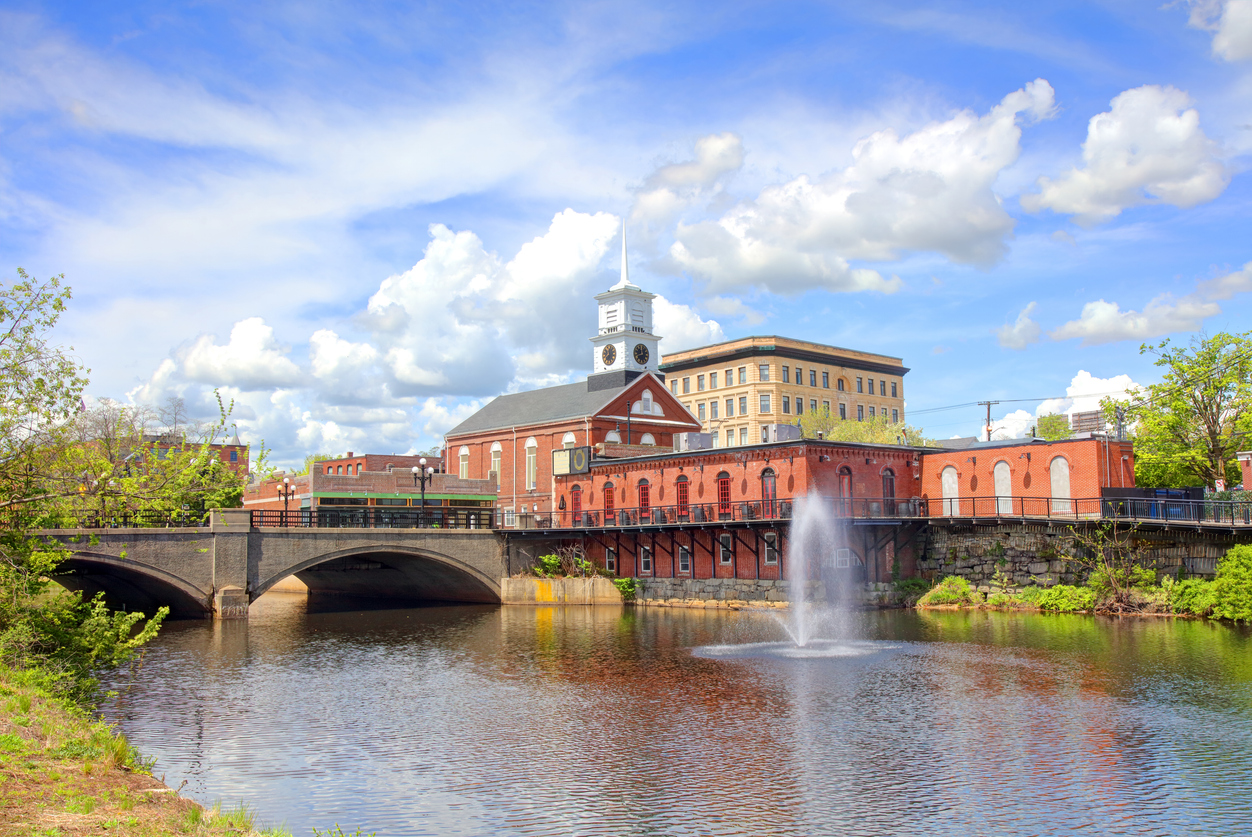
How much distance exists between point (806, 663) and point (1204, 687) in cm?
987

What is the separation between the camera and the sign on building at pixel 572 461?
2254 inches

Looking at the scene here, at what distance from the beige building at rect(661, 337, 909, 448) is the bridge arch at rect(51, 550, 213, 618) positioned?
188 feet

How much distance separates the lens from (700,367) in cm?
10188

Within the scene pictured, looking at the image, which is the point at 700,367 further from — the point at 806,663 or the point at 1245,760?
the point at 1245,760

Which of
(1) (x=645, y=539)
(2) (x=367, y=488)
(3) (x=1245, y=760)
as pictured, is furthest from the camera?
(2) (x=367, y=488)

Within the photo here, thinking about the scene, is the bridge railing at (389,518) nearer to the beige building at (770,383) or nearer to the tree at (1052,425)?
the beige building at (770,383)

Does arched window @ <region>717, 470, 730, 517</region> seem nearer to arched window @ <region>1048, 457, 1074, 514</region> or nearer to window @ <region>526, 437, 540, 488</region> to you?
arched window @ <region>1048, 457, 1074, 514</region>

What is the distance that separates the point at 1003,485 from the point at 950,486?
288cm

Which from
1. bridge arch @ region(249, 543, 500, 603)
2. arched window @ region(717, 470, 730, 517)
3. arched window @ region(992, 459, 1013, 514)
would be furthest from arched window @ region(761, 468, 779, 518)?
bridge arch @ region(249, 543, 500, 603)

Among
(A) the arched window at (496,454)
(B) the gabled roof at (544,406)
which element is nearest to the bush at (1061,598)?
(B) the gabled roof at (544,406)

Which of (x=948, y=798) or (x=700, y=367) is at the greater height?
(x=700, y=367)

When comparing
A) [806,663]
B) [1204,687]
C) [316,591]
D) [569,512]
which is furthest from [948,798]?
[316,591]

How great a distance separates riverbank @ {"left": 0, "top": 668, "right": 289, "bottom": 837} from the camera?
10.5 m

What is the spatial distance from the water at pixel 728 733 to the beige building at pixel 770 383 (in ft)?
206
